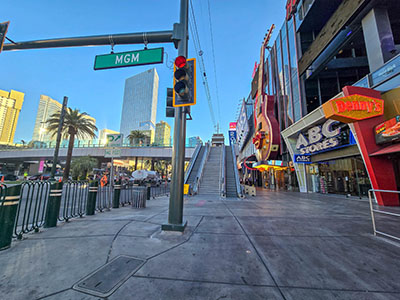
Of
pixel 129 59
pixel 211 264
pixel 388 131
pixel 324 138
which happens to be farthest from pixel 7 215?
pixel 324 138

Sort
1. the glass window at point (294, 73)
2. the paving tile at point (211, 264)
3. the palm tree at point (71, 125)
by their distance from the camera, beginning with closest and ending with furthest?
the paving tile at point (211, 264)
the glass window at point (294, 73)
the palm tree at point (71, 125)

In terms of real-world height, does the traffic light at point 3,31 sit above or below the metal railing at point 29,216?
above

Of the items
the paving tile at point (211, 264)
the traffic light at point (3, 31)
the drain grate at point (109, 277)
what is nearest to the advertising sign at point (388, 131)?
the paving tile at point (211, 264)

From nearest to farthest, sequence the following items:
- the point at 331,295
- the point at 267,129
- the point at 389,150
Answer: the point at 331,295 → the point at 389,150 → the point at 267,129

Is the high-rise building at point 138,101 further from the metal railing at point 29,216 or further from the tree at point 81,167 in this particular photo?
the metal railing at point 29,216

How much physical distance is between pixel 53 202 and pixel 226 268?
5.30m

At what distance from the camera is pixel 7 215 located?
3.64 m

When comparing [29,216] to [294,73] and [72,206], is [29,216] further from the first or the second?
[294,73]

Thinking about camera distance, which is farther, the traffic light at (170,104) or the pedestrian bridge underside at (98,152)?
the pedestrian bridge underside at (98,152)

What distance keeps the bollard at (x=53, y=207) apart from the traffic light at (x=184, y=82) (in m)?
4.36

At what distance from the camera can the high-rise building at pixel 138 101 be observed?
128 meters

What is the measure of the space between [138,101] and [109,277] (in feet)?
469

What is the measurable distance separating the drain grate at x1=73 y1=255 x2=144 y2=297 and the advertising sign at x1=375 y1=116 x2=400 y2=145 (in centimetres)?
1229

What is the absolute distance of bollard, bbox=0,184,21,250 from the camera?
3.51 m
